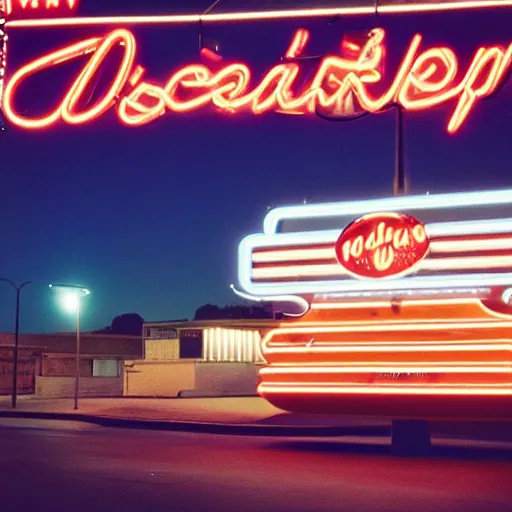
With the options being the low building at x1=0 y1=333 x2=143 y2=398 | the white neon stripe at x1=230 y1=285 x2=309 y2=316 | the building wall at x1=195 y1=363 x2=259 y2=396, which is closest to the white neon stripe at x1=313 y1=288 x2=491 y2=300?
the white neon stripe at x1=230 y1=285 x2=309 y2=316

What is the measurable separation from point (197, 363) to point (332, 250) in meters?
29.4

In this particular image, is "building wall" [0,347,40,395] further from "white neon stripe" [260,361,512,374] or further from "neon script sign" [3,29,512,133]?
"white neon stripe" [260,361,512,374]

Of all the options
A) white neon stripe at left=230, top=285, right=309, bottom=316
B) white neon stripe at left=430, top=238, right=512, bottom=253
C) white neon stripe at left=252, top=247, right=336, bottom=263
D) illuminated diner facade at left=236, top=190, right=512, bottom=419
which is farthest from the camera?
white neon stripe at left=230, top=285, right=309, bottom=316

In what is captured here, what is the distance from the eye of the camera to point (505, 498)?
10164mm

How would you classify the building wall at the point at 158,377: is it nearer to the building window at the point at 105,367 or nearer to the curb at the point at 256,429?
the building window at the point at 105,367

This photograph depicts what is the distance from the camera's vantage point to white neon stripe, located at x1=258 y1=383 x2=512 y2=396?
14000mm

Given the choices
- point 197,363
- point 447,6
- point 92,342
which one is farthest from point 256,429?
point 92,342

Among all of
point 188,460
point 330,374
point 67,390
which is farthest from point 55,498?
point 67,390

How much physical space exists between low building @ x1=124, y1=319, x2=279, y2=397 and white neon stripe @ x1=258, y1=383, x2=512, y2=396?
28423mm

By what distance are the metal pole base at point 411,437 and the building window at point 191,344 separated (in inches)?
1238

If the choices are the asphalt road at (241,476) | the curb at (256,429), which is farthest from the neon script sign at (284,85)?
the curb at (256,429)

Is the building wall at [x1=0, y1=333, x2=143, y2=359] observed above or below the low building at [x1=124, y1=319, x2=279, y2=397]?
above

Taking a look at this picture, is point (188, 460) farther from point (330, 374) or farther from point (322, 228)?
point (322, 228)

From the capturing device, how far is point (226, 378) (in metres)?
46.2
